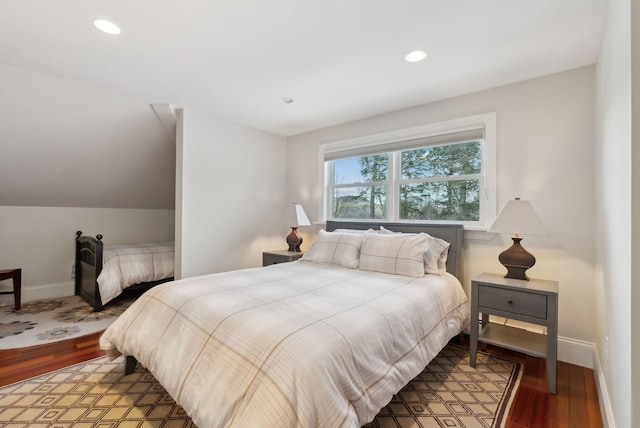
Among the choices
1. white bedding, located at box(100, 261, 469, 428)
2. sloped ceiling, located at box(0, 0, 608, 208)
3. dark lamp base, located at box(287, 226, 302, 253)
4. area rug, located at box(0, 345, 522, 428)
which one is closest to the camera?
white bedding, located at box(100, 261, 469, 428)

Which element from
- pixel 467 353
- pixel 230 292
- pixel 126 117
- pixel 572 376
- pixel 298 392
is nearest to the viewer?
pixel 298 392

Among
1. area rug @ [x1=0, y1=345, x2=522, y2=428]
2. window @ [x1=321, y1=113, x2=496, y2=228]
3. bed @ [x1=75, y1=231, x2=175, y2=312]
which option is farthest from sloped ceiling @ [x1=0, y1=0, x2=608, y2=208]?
area rug @ [x1=0, y1=345, x2=522, y2=428]

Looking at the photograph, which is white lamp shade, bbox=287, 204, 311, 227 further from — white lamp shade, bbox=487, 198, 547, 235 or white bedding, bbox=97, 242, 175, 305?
white lamp shade, bbox=487, 198, 547, 235

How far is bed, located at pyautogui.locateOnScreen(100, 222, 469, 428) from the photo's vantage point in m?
1.14

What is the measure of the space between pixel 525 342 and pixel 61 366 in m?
3.47

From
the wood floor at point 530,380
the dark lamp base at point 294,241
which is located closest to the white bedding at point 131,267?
the wood floor at point 530,380

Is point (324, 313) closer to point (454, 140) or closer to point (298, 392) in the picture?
point (298, 392)

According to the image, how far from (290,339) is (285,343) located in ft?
0.10

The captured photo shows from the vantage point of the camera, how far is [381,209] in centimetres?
358

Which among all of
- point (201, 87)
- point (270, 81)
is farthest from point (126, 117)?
point (270, 81)

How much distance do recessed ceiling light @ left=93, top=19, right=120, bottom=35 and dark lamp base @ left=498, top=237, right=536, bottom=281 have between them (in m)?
3.20

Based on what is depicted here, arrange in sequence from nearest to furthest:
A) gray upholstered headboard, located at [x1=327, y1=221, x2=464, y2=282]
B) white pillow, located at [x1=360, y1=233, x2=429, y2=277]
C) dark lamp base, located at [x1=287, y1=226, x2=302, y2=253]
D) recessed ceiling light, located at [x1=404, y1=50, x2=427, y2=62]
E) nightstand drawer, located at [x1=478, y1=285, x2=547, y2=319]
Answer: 1. nightstand drawer, located at [x1=478, y1=285, x2=547, y2=319]
2. recessed ceiling light, located at [x1=404, y1=50, x2=427, y2=62]
3. white pillow, located at [x1=360, y1=233, x2=429, y2=277]
4. gray upholstered headboard, located at [x1=327, y1=221, x2=464, y2=282]
5. dark lamp base, located at [x1=287, y1=226, x2=302, y2=253]

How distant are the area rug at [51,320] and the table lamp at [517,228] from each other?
3795 mm

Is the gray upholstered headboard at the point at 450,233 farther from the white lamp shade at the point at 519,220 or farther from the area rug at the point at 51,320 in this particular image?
the area rug at the point at 51,320
